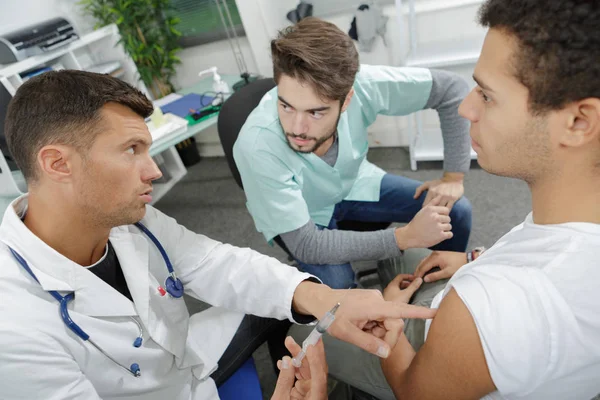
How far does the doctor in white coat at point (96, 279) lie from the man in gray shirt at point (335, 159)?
0.85 ft

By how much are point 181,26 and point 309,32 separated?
2.29 meters

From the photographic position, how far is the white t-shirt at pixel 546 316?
→ 53cm

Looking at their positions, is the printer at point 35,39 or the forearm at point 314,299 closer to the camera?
the forearm at point 314,299

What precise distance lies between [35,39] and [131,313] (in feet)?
6.82

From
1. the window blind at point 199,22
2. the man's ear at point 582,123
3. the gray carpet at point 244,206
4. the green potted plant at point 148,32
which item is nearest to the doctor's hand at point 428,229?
the man's ear at point 582,123

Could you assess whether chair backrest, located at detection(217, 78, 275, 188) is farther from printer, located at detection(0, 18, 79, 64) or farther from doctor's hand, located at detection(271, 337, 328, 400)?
printer, located at detection(0, 18, 79, 64)

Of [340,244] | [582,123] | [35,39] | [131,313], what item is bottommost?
[340,244]

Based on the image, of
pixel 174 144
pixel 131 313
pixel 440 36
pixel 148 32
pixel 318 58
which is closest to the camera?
pixel 131 313

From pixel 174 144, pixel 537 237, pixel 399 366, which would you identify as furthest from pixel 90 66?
pixel 537 237

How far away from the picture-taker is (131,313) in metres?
0.87

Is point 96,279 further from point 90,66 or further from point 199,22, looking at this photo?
point 199,22

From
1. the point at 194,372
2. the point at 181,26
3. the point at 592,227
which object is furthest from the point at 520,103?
the point at 181,26

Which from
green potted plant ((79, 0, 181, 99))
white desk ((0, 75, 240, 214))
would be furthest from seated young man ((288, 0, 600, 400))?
green potted plant ((79, 0, 181, 99))

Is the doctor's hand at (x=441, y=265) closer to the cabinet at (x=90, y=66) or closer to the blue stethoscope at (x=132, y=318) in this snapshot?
the blue stethoscope at (x=132, y=318)
